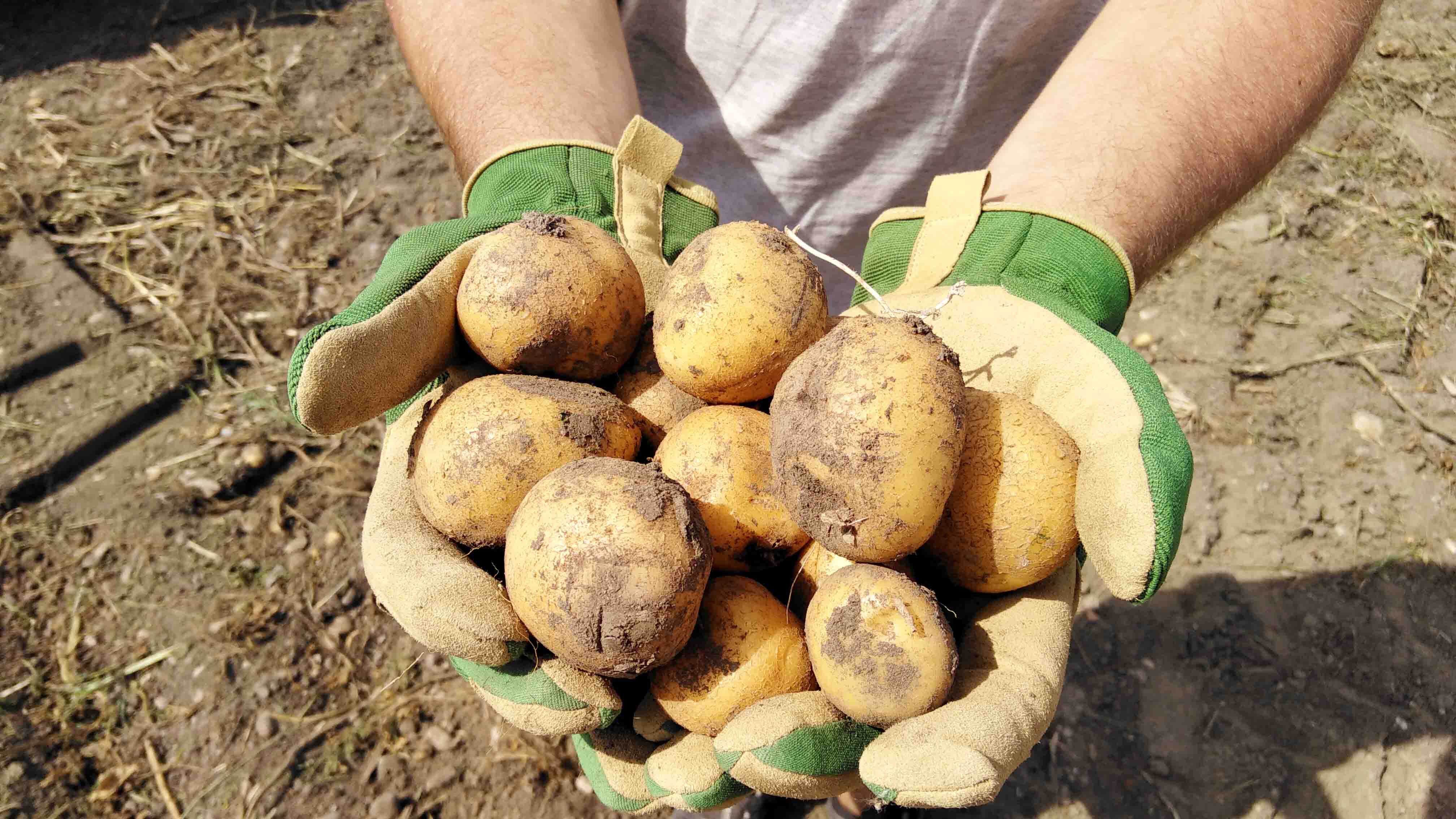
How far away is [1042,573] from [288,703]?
11.6ft

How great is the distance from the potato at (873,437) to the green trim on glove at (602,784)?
97 cm

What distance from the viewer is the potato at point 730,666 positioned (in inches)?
95.3

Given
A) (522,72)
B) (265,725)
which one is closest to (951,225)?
(522,72)

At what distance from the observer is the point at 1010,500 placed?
96.4 inches

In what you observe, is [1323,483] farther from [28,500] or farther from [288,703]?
[28,500]

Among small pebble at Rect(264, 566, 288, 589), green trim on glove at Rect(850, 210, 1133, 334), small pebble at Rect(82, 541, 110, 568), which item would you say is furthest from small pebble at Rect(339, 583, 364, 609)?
green trim on glove at Rect(850, 210, 1133, 334)

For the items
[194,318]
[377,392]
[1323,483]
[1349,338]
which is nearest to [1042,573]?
[377,392]

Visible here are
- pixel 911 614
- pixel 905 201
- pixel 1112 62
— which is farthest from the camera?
pixel 905 201

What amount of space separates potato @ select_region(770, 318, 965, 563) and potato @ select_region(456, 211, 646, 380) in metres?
0.73

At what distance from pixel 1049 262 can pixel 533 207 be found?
176cm

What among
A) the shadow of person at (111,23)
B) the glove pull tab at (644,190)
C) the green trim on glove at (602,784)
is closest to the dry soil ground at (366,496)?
the shadow of person at (111,23)

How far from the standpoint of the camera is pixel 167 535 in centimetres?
473

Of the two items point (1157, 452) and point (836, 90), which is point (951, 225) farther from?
point (1157, 452)

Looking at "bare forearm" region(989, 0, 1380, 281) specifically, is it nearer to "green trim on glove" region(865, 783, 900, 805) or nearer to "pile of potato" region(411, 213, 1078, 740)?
"pile of potato" region(411, 213, 1078, 740)
